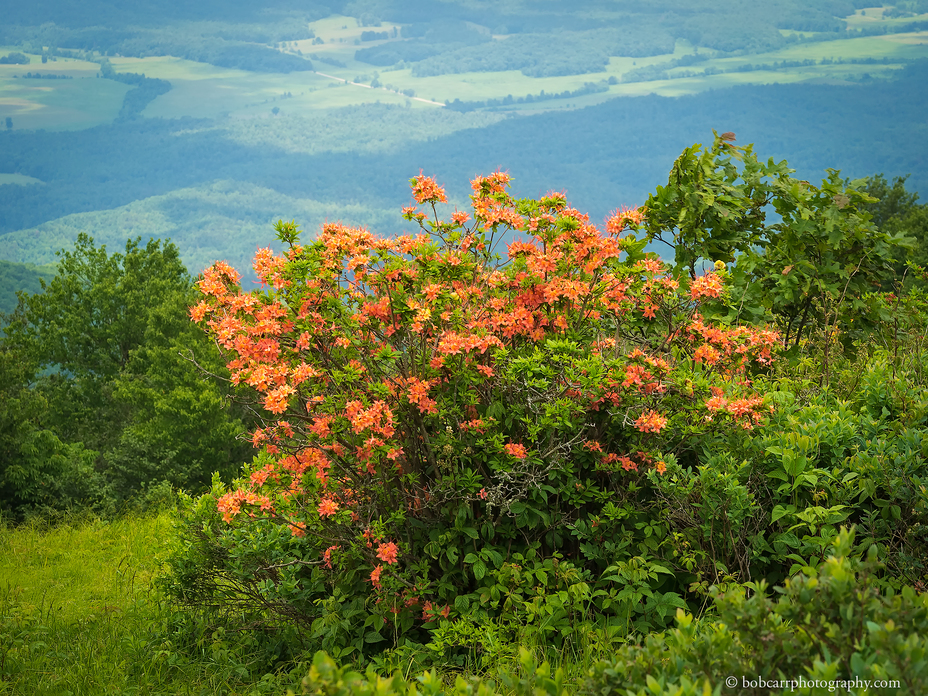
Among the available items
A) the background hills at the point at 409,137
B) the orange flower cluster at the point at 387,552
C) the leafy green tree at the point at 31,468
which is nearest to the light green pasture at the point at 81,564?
the orange flower cluster at the point at 387,552

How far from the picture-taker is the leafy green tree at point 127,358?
1730 cm

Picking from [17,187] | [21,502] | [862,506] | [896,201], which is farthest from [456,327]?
[17,187]

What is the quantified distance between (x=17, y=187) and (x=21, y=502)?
179m

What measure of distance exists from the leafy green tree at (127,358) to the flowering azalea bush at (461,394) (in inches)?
531

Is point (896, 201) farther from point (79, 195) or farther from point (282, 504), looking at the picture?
point (79, 195)

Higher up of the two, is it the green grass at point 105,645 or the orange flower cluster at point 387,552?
the orange flower cluster at point 387,552

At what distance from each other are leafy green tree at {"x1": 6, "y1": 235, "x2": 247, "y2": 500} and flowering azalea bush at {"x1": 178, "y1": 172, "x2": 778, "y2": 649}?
13.5 metres

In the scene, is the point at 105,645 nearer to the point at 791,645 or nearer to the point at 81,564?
the point at 81,564

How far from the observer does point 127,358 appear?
2619 centimetres

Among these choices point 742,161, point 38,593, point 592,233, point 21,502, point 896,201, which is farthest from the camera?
point 896,201

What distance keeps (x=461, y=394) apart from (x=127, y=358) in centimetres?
2567

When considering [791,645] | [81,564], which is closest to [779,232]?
[791,645]

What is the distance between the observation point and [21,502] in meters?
14.1

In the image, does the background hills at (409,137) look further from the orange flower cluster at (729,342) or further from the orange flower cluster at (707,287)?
the orange flower cluster at (707,287)
